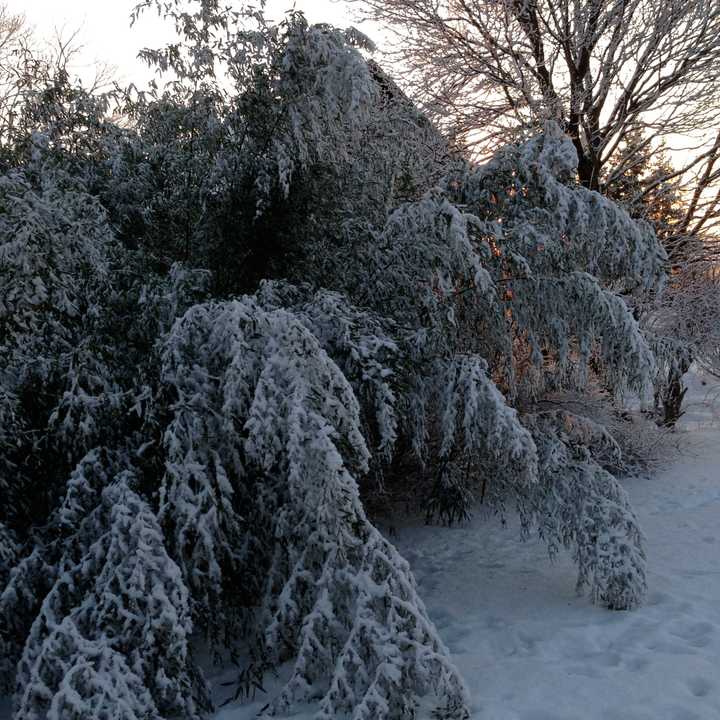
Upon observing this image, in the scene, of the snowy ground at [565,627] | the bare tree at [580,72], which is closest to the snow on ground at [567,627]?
the snowy ground at [565,627]

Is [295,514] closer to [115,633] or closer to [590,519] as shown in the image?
[115,633]

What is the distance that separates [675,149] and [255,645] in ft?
25.7

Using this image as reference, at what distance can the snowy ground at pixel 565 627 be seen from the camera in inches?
120

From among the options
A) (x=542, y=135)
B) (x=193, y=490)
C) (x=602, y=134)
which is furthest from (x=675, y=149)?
(x=193, y=490)

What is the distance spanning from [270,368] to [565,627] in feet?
6.95

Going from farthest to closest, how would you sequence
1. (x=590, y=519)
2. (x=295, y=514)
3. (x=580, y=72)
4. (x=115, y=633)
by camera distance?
(x=580, y=72) < (x=590, y=519) < (x=295, y=514) < (x=115, y=633)

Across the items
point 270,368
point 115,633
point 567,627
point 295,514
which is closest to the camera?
point 115,633

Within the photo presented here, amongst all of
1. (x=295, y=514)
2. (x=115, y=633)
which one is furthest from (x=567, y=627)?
(x=115, y=633)

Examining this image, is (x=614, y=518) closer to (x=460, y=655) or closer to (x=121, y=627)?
(x=460, y=655)

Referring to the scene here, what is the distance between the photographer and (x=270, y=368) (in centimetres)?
324

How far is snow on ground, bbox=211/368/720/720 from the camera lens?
3.05 m

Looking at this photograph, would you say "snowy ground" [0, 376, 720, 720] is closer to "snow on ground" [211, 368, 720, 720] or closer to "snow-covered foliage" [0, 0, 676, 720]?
"snow on ground" [211, 368, 720, 720]

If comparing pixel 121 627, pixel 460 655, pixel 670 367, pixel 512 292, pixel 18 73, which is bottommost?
pixel 460 655

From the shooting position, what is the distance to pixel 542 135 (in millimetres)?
4441
